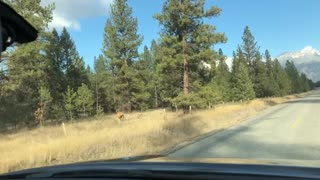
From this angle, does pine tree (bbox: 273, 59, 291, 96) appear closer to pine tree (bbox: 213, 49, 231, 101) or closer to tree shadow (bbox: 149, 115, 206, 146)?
pine tree (bbox: 213, 49, 231, 101)

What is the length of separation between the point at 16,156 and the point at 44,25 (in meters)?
17.8

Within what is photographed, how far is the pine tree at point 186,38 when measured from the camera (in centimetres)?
3809

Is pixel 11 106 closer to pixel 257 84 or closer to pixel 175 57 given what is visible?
pixel 175 57

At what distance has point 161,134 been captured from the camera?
20.0 metres

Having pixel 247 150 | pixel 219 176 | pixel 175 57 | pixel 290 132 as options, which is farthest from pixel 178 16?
pixel 219 176

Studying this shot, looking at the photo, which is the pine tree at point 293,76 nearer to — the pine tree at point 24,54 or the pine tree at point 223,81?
the pine tree at point 223,81

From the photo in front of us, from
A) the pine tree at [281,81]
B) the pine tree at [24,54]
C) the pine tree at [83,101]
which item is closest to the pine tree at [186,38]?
the pine tree at [24,54]

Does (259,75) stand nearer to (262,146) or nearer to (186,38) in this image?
(186,38)

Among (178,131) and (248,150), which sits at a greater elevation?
Answer: (178,131)

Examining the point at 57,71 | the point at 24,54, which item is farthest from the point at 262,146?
the point at 57,71

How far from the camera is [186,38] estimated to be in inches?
1543

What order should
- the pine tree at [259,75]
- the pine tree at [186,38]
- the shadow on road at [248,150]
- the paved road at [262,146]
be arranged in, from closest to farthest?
the shadow on road at [248,150] < the paved road at [262,146] < the pine tree at [186,38] < the pine tree at [259,75]

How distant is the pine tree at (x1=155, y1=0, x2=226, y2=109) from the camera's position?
38.1 m

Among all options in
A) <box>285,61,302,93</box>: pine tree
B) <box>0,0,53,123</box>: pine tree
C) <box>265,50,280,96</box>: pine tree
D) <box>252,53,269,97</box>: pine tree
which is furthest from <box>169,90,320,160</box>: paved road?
<box>285,61,302,93</box>: pine tree
